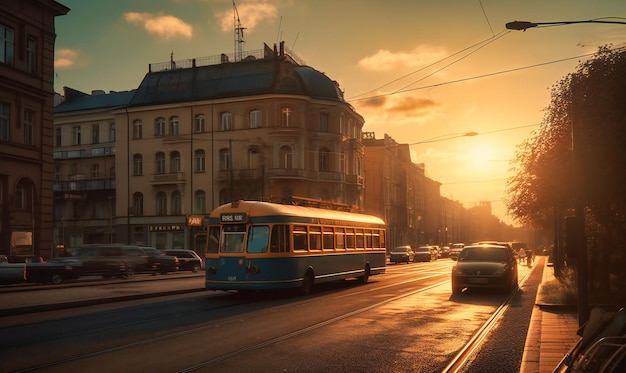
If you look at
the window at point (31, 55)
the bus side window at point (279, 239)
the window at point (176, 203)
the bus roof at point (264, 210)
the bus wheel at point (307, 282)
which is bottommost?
the bus wheel at point (307, 282)

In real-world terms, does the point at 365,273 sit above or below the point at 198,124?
below

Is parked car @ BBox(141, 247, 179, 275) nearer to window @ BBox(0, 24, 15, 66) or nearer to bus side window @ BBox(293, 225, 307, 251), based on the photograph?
window @ BBox(0, 24, 15, 66)

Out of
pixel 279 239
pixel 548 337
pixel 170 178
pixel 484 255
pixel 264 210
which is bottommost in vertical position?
pixel 548 337

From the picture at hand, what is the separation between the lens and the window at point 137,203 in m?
62.3

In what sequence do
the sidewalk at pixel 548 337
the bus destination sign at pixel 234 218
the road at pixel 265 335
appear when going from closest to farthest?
the sidewalk at pixel 548 337, the road at pixel 265 335, the bus destination sign at pixel 234 218

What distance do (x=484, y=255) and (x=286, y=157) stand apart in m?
37.5

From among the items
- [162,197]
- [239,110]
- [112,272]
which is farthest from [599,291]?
[162,197]

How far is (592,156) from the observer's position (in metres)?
16.5

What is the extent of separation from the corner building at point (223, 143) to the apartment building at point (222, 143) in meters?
0.10

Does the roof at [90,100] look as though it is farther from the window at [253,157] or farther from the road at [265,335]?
the road at [265,335]

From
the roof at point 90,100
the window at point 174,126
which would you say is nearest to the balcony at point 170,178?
the window at point 174,126

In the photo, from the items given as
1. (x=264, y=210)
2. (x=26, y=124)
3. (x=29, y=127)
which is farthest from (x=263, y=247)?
(x=29, y=127)

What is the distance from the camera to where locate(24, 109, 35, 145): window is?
3528cm

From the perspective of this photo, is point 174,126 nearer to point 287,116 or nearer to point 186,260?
point 287,116
